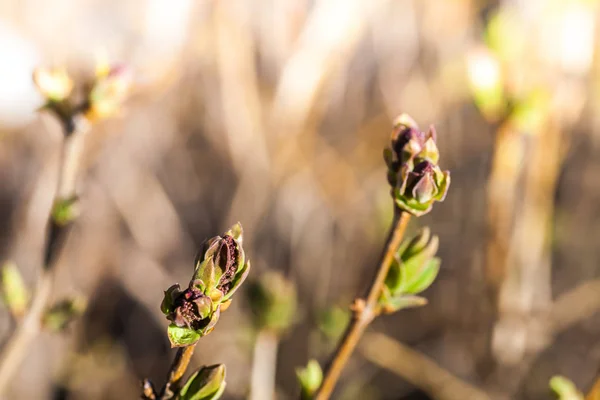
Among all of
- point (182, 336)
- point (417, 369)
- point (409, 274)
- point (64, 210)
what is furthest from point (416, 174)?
point (417, 369)

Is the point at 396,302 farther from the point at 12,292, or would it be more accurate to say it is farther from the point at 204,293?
the point at 12,292

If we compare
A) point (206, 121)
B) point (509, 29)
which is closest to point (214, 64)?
point (206, 121)

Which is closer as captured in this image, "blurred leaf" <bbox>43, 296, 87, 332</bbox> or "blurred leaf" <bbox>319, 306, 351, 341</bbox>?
"blurred leaf" <bbox>43, 296, 87, 332</bbox>

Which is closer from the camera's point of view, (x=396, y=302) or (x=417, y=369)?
(x=396, y=302)

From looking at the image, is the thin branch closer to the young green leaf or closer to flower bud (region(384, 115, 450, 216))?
the young green leaf

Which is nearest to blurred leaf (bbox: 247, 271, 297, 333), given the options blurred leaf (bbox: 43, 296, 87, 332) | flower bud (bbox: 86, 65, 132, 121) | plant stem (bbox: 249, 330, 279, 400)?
plant stem (bbox: 249, 330, 279, 400)

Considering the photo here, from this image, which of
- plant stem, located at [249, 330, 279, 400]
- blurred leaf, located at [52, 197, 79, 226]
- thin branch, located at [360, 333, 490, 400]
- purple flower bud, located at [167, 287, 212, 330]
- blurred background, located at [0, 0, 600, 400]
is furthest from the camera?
blurred background, located at [0, 0, 600, 400]
